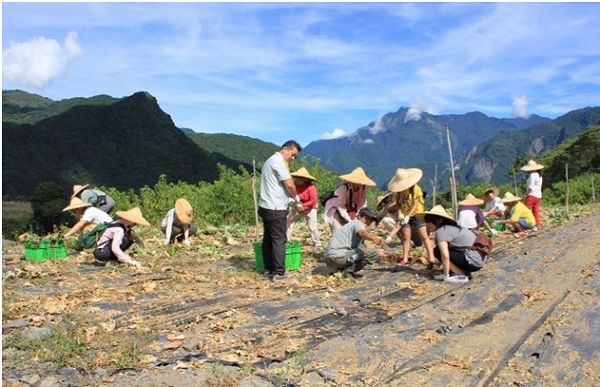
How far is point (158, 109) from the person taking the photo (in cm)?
9025

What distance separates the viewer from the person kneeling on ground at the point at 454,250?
7.06m

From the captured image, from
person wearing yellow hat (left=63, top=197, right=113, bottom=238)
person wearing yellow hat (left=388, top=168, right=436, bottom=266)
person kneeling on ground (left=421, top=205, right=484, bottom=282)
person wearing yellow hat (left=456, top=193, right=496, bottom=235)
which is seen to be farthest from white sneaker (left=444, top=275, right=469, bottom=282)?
person wearing yellow hat (left=63, top=197, right=113, bottom=238)

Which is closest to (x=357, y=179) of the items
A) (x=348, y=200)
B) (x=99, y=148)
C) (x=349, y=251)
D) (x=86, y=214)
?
(x=348, y=200)

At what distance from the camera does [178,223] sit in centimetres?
1021

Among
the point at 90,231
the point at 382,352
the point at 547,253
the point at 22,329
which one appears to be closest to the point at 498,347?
the point at 382,352

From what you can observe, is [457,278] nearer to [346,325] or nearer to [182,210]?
[346,325]

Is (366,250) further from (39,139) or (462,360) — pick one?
(39,139)

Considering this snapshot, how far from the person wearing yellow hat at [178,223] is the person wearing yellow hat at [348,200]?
290 centimetres

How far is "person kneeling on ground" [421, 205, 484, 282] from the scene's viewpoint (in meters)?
7.06

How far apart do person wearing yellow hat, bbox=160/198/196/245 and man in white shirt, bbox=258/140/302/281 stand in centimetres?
322

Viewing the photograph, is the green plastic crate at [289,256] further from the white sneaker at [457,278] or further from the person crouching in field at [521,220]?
the person crouching in field at [521,220]

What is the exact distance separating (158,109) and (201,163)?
21.5 meters

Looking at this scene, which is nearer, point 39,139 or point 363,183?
point 363,183

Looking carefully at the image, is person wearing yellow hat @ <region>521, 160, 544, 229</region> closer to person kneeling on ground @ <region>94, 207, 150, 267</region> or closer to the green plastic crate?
the green plastic crate
